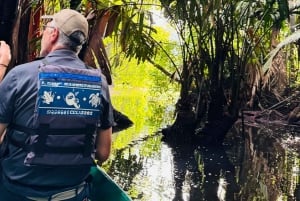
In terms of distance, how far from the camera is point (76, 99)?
233 cm

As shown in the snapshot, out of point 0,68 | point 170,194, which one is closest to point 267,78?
point 170,194

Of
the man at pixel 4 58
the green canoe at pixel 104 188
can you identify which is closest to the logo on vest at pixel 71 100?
the man at pixel 4 58

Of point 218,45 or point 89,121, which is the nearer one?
point 89,121

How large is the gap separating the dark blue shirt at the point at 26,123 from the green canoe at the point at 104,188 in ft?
1.51

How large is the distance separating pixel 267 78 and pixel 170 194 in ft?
26.4

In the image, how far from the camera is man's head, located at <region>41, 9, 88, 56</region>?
7.71ft

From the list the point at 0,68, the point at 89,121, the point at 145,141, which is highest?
the point at 0,68

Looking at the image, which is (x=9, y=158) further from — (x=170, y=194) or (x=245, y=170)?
(x=245, y=170)

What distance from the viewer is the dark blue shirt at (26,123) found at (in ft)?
7.39

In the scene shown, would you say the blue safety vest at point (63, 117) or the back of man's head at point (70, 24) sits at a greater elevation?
the back of man's head at point (70, 24)

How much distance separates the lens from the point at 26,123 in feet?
7.47

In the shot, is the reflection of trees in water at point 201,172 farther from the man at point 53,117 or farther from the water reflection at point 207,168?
the man at point 53,117

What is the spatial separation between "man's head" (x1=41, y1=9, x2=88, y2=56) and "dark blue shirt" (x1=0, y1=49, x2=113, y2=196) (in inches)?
1.6

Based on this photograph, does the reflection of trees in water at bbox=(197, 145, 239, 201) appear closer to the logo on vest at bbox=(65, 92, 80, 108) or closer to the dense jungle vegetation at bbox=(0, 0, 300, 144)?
the dense jungle vegetation at bbox=(0, 0, 300, 144)
